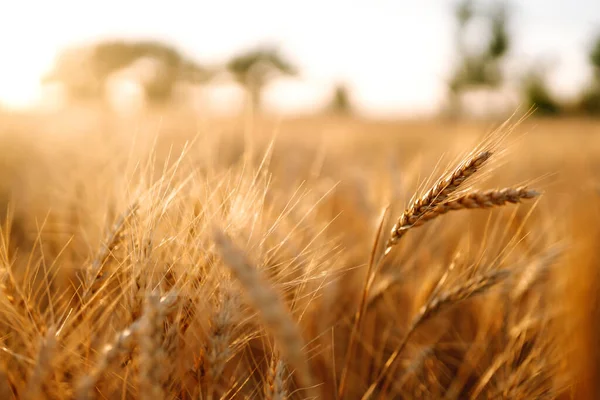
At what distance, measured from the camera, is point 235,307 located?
2.56 feet

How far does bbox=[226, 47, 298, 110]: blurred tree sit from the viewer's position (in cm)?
2588

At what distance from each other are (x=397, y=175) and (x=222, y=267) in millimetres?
945

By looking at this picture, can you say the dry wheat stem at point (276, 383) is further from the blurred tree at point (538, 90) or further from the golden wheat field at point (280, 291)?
the blurred tree at point (538, 90)

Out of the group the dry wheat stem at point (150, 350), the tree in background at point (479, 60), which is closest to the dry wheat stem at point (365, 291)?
the dry wheat stem at point (150, 350)

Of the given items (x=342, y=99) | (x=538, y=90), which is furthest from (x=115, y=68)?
(x=538, y=90)

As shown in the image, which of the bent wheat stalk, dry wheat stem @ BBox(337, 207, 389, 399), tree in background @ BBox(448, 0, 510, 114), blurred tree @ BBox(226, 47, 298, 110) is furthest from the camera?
blurred tree @ BBox(226, 47, 298, 110)

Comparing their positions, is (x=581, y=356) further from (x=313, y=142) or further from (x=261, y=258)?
(x=313, y=142)

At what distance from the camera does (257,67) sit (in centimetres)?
2673

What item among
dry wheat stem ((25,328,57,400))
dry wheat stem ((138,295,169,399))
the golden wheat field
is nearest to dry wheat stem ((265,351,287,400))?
the golden wheat field

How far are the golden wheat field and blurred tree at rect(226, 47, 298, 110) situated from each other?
24.0 m

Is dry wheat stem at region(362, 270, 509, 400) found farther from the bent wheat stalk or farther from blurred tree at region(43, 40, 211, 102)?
blurred tree at region(43, 40, 211, 102)

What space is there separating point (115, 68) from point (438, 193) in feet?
84.5

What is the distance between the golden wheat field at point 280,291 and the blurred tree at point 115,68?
60.5 feet

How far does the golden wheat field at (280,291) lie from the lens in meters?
0.75
